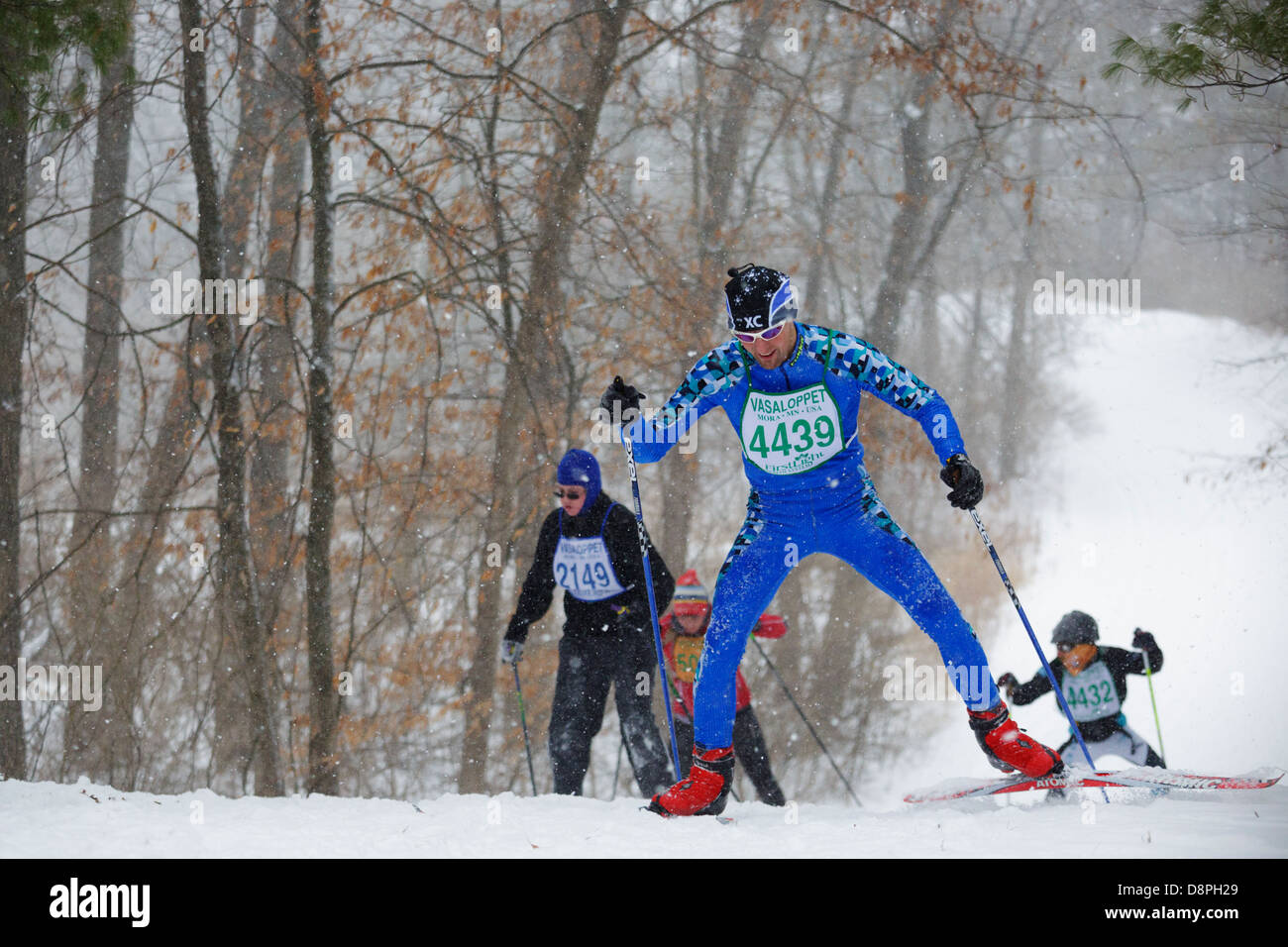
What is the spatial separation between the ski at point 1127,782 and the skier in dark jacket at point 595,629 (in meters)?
1.49

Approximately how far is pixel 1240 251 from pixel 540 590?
24648 millimetres

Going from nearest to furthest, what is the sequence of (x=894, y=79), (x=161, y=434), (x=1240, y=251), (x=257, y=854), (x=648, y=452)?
(x=257, y=854) → (x=648, y=452) → (x=161, y=434) → (x=894, y=79) → (x=1240, y=251)

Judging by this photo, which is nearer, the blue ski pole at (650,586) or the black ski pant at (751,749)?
the blue ski pole at (650,586)

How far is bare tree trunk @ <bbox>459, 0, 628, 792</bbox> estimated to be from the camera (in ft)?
29.0

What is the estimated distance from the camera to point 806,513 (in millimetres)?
3695

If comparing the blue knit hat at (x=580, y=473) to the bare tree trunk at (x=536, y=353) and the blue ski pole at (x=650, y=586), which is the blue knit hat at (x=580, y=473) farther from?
the bare tree trunk at (x=536, y=353)

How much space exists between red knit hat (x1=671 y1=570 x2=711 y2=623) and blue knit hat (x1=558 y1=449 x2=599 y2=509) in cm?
82

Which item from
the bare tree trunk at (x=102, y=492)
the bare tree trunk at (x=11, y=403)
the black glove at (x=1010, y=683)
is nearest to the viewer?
the black glove at (x=1010, y=683)

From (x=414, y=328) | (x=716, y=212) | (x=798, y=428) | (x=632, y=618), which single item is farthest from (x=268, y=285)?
(x=798, y=428)

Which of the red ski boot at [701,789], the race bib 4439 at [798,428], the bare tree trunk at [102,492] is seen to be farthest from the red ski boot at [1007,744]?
the bare tree trunk at [102,492]

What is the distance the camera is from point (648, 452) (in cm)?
388

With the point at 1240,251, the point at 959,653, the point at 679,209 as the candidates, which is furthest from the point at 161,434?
the point at 1240,251

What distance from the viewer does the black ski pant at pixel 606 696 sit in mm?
5004
